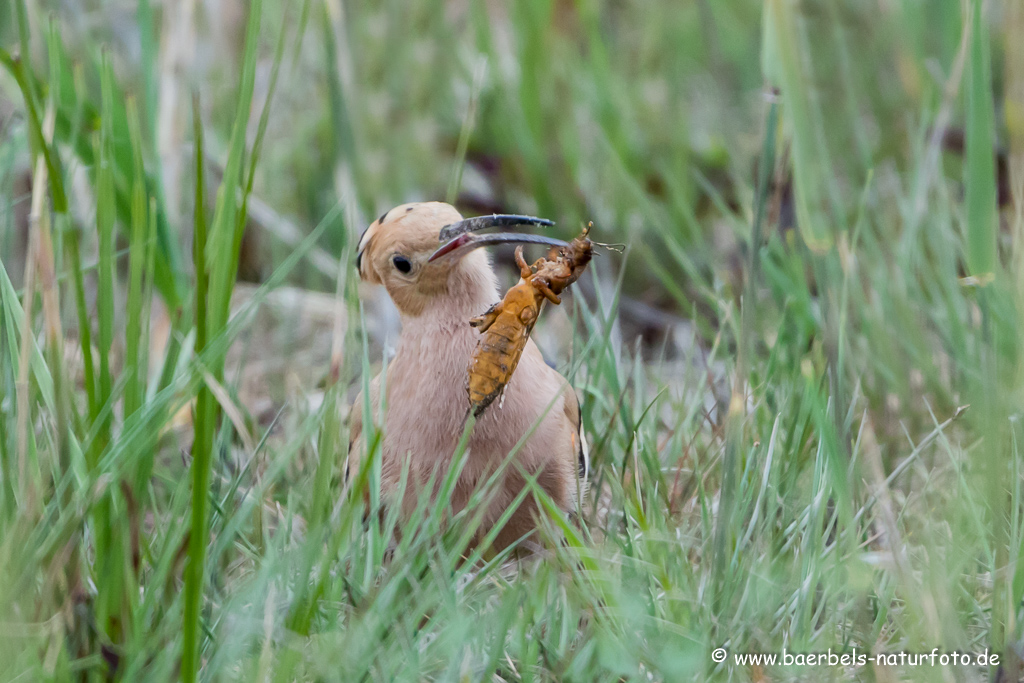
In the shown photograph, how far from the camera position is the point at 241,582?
5.77ft

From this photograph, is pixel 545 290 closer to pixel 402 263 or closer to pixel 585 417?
pixel 402 263

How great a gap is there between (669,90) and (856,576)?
9.71 ft

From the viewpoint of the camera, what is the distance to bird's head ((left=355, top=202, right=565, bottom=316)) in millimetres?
1896

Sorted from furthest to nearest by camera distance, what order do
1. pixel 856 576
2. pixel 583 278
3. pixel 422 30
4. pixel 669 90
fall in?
pixel 422 30
pixel 669 90
pixel 583 278
pixel 856 576

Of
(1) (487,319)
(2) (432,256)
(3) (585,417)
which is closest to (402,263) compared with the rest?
(2) (432,256)

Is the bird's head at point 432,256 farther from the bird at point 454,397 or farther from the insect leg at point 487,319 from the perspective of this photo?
the insect leg at point 487,319

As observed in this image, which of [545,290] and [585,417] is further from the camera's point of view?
[585,417]

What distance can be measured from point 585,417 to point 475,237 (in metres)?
0.60

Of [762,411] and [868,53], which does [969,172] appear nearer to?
[762,411]

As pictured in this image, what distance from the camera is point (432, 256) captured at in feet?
6.24

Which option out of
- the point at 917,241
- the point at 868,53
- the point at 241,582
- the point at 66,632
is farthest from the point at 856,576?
the point at 868,53

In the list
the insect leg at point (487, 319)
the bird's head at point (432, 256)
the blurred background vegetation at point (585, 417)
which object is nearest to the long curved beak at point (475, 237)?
the bird's head at point (432, 256)

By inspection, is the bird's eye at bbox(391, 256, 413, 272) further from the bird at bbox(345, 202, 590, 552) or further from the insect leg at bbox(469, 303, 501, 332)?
the insect leg at bbox(469, 303, 501, 332)

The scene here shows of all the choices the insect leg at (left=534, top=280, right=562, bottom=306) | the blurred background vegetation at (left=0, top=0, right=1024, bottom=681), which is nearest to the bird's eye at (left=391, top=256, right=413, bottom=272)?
the blurred background vegetation at (left=0, top=0, right=1024, bottom=681)
